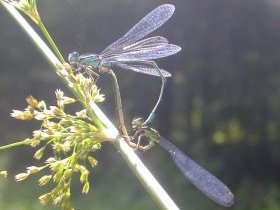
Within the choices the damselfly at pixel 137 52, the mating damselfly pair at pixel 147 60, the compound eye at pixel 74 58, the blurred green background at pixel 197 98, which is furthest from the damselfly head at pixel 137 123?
the blurred green background at pixel 197 98

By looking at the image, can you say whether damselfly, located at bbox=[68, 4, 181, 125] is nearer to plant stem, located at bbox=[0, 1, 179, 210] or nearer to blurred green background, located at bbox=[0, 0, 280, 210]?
plant stem, located at bbox=[0, 1, 179, 210]

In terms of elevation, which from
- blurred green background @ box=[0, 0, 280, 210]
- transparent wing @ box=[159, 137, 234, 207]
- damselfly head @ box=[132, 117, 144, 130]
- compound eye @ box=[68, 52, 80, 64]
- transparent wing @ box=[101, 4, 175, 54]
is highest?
compound eye @ box=[68, 52, 80, 64]

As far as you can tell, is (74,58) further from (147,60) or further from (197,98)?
(197,98)

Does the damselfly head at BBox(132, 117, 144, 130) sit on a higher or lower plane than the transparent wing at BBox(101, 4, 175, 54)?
lower

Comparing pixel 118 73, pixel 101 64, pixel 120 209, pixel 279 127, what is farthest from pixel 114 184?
pixel 101 64

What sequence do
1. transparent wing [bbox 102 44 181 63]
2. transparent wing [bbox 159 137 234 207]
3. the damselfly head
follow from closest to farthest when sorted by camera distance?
transparent wing [bbox 159 137 234 207] < the damselfly head < transparent wing [bbox 102 44 181 63]

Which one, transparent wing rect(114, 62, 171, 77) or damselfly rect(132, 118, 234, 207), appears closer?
damselfly rect(132, 118, 234, 207)

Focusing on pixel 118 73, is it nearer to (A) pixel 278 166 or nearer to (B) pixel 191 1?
(B) pixel 191 1

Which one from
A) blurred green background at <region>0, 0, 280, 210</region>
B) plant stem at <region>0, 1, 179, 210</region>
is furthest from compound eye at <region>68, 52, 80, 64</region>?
blurred green background at <region>0, 0, 280, 210</region>
